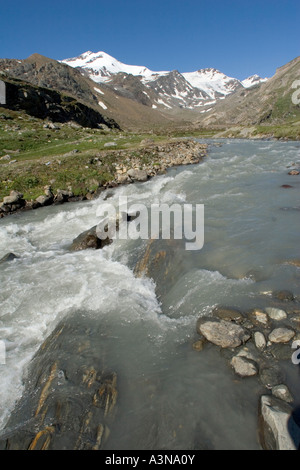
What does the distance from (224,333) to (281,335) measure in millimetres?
1275

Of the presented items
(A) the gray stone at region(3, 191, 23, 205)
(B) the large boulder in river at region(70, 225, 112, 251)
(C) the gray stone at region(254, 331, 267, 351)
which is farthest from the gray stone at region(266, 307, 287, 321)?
(A) the gray stone at region(3, 191, 23, 205)

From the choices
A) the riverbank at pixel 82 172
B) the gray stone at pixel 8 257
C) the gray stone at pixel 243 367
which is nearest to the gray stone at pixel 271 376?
the gray stone at pixel 243 367

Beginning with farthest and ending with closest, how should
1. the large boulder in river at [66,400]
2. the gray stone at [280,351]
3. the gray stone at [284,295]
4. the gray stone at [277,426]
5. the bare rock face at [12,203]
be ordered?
the bare rock face at [12,203] → the gray stone at [284,295] → the gray stone at [280,351] → the large boulder in river at [66,400] → the gray stone at [277,426]

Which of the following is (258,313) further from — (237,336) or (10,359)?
(10,359)

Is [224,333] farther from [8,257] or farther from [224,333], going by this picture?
[8,257]

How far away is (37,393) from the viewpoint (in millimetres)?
5867

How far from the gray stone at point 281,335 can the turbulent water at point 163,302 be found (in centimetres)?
86

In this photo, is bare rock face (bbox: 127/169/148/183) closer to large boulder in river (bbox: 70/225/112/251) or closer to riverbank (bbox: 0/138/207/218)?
riverbank (bbox: 0/138/207/218)

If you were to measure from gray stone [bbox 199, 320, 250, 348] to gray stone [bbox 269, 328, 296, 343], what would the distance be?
0.54 metres

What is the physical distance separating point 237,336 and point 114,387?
9.98ft

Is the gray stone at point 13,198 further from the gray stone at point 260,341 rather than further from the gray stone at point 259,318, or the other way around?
the gray stone at point 260,341

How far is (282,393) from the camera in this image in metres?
4.91

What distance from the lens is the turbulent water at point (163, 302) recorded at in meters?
4.93
